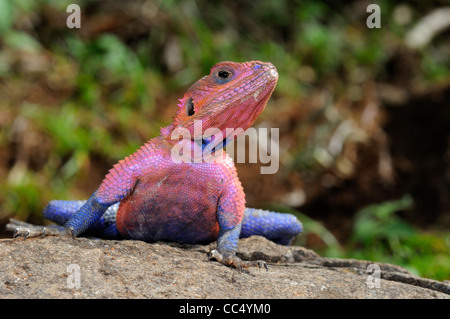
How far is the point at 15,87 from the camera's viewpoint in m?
7.29

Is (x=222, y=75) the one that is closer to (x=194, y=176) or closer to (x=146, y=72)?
(x=194, y=176)

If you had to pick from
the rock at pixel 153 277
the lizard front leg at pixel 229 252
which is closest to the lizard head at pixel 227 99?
the lizard front leg at pixel 229 252

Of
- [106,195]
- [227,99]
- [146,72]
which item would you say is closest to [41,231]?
[106,195]

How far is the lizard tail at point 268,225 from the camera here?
3674 millimetres

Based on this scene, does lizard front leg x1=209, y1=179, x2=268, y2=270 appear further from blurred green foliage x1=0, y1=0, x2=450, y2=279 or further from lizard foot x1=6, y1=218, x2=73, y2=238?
blurred green foliage x1=0, y1=0, x2=450, y2=279

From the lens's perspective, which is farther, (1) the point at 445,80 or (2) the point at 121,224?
(1) the point at 445,80

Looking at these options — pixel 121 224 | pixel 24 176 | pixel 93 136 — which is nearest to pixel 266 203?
pixel 93 136

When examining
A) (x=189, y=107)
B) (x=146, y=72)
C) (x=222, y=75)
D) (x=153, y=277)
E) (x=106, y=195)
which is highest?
(x=146, y=72)

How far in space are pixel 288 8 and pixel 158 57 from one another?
8.18 feet

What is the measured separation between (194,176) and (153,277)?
0.63 meters

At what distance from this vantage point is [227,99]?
3000mm

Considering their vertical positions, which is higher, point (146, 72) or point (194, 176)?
point (146, 72)

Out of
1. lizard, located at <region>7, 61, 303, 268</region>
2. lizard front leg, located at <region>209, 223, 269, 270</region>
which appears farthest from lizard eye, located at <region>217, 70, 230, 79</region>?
lizard front leg, located at <region>209, 223, 269, 270</region>

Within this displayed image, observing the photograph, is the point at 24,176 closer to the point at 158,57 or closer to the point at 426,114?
the point at 158,57
